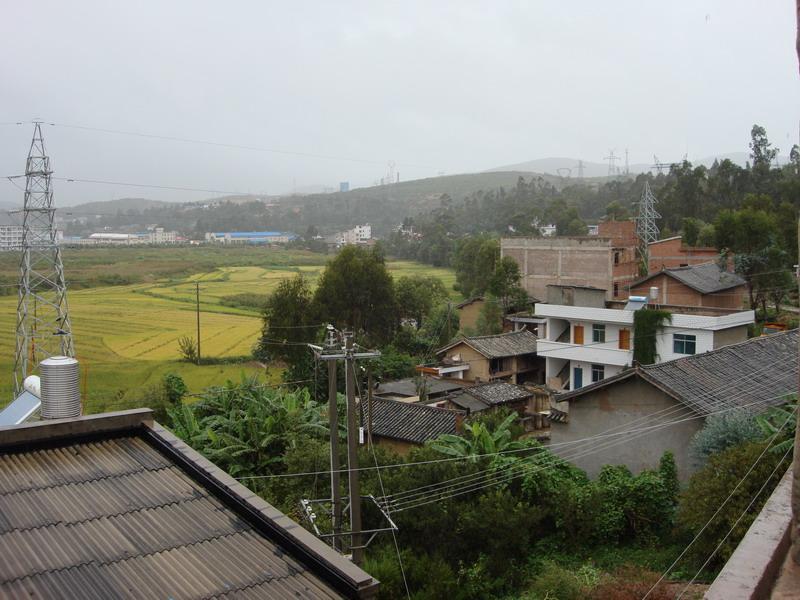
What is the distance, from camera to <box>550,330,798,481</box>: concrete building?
46.6ft

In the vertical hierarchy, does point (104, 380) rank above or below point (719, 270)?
below

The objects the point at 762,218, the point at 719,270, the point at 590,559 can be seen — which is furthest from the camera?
the point at 762,218

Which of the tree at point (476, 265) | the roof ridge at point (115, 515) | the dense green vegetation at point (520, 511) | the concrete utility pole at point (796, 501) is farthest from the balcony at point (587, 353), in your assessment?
the concrete utility pole at point (796, 501)

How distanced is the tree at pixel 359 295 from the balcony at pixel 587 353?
35.3 feet

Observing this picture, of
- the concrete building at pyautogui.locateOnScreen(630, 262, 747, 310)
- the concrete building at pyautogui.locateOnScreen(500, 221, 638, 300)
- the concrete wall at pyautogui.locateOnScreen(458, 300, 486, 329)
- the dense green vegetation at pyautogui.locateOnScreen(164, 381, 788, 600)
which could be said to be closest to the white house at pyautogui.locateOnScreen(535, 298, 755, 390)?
the concrete building at pyautogui.locateOnScreen(630, 262, 747, 310)

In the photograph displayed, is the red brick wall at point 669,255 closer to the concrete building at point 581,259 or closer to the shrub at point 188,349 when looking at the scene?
the concrete building at point 581,259

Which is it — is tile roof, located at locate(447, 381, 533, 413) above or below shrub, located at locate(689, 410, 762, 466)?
below

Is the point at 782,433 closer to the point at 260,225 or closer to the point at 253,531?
the point at 253,531

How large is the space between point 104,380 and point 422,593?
20191 millimetres

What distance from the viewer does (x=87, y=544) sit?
418 centimetres

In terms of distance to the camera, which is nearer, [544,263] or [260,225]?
[544,263]

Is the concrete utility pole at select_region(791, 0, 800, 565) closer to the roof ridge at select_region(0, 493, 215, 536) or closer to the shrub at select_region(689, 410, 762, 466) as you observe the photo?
the roof ridge at select_region(0, 493, 215, 536)

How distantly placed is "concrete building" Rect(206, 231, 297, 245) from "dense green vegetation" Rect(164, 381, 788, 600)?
6681cm

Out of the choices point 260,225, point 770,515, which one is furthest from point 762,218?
point 260,225
